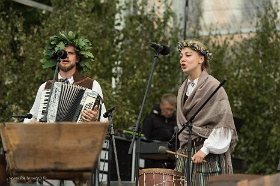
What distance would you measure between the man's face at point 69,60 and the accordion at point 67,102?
0.52 metres

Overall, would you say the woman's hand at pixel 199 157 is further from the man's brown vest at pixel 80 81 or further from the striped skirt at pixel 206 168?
the man's brown vest at pixel 80 81

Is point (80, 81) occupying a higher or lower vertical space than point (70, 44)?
lower

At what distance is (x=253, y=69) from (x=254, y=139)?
107 centimetres

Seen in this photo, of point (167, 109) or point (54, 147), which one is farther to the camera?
point (167, 109)

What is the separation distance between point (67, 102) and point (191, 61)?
1252 mm

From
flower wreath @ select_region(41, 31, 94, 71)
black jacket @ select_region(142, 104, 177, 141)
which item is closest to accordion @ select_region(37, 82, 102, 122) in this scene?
flower wreath @ select_region(41, 31, 94, 71)

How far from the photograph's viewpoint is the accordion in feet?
32.3

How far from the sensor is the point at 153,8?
18.1 m

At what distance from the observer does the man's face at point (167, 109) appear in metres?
14.9

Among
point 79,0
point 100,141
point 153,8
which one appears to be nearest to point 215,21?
point 153,8

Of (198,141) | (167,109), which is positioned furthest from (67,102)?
(167,109)

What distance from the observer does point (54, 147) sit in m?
7.68

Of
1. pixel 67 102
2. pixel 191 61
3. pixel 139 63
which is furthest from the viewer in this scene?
pixel 139 63

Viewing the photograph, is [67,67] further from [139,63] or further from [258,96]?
[258,96]
